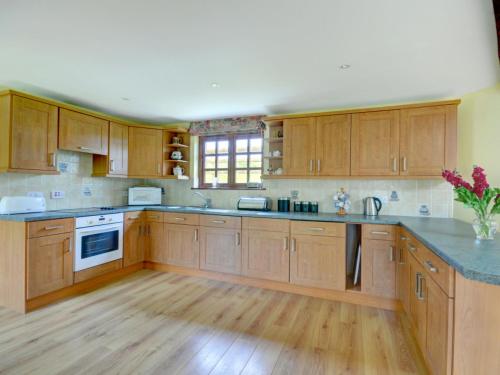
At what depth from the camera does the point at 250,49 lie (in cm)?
196

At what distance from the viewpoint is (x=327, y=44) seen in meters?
1.87

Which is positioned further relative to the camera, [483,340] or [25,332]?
[25,332]

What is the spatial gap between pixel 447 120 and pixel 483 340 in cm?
223

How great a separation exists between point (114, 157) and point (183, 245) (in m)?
1.56

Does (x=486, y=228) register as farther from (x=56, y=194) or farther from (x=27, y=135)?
(x=56, y=194)

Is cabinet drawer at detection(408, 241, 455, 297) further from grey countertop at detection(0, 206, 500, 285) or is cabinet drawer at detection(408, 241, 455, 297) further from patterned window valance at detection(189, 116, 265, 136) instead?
patterned window valance at detection(189, 116, 265, 136)

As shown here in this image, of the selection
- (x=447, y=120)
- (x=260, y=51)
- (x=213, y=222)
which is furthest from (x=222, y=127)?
(x=447, y=120)

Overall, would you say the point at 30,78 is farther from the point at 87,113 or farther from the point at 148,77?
the point at 148,77

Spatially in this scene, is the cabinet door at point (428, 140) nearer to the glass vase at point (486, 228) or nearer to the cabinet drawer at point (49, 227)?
the glass vase at point (486, 228)

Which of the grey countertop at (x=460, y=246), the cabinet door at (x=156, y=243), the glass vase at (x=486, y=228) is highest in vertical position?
the glass vase at (x=486, y=228)

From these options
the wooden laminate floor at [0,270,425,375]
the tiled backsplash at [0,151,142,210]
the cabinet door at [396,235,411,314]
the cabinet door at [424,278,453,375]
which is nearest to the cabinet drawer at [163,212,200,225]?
the wooden laminate floor at [0,270,425,375]

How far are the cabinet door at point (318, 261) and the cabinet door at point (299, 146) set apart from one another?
2.73 feet

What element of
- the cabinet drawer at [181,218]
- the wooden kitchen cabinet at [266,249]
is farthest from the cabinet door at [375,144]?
the cabinet drawer at [181,218]

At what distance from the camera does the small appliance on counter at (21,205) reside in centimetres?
259
